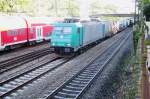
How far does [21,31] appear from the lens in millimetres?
30609

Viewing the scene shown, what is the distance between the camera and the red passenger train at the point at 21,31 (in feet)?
89.2

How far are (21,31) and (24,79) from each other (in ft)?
44.5

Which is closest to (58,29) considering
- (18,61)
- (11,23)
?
(18,61)

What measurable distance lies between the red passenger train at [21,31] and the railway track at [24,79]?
5.80 meters

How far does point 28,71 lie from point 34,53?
8.68 metres

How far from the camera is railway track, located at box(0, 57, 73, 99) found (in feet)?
49.3

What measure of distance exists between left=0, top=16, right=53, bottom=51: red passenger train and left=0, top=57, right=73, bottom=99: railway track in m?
5.80

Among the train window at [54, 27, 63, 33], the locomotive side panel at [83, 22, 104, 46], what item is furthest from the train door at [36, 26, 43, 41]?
the train window at [54, 27, 63, 33]

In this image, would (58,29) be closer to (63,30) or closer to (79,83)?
(63,30)

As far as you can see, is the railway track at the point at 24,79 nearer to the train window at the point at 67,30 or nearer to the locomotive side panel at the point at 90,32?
the train window at the point at 67,30

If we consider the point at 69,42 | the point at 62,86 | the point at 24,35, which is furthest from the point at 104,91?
the point at 24,35

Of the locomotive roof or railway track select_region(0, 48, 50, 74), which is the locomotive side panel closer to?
railway track select_region(0, 48, 50, 74)

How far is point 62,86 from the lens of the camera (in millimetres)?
15625

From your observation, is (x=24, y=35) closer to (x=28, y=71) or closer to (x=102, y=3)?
(x=28, y=71)
